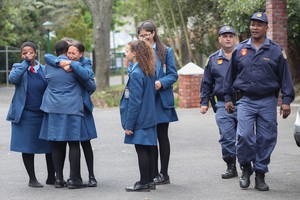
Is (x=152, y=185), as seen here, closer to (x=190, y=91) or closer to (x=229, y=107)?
(x=229, y=107)

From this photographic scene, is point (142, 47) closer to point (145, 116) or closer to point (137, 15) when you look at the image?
point (145, 116)

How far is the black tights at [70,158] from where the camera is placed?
363 inches

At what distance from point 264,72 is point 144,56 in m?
1.28

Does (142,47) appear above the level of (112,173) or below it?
above

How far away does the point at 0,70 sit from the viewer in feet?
129

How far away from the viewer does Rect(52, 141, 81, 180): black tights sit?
921 centimetres

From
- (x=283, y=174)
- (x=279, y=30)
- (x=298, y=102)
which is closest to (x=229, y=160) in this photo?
(x=283, y=174)

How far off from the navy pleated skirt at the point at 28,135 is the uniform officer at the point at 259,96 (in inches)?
88.4

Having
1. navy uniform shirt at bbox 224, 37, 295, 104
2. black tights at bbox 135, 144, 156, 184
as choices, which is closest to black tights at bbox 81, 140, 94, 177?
black tights at bbox 135, 144, 156, 184

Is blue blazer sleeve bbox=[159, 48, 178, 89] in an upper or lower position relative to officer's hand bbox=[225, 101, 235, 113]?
upper

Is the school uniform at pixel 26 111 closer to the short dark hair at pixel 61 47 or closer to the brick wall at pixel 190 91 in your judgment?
the short dark hair at pixel 61 47

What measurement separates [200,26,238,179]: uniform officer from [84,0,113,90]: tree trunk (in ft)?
59.3

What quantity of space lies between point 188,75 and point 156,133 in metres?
11.4

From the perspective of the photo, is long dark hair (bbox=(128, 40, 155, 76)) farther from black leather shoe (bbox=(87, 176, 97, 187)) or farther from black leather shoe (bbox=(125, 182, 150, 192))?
black leather shoe (bbox=(87, 176, 97, 187))
